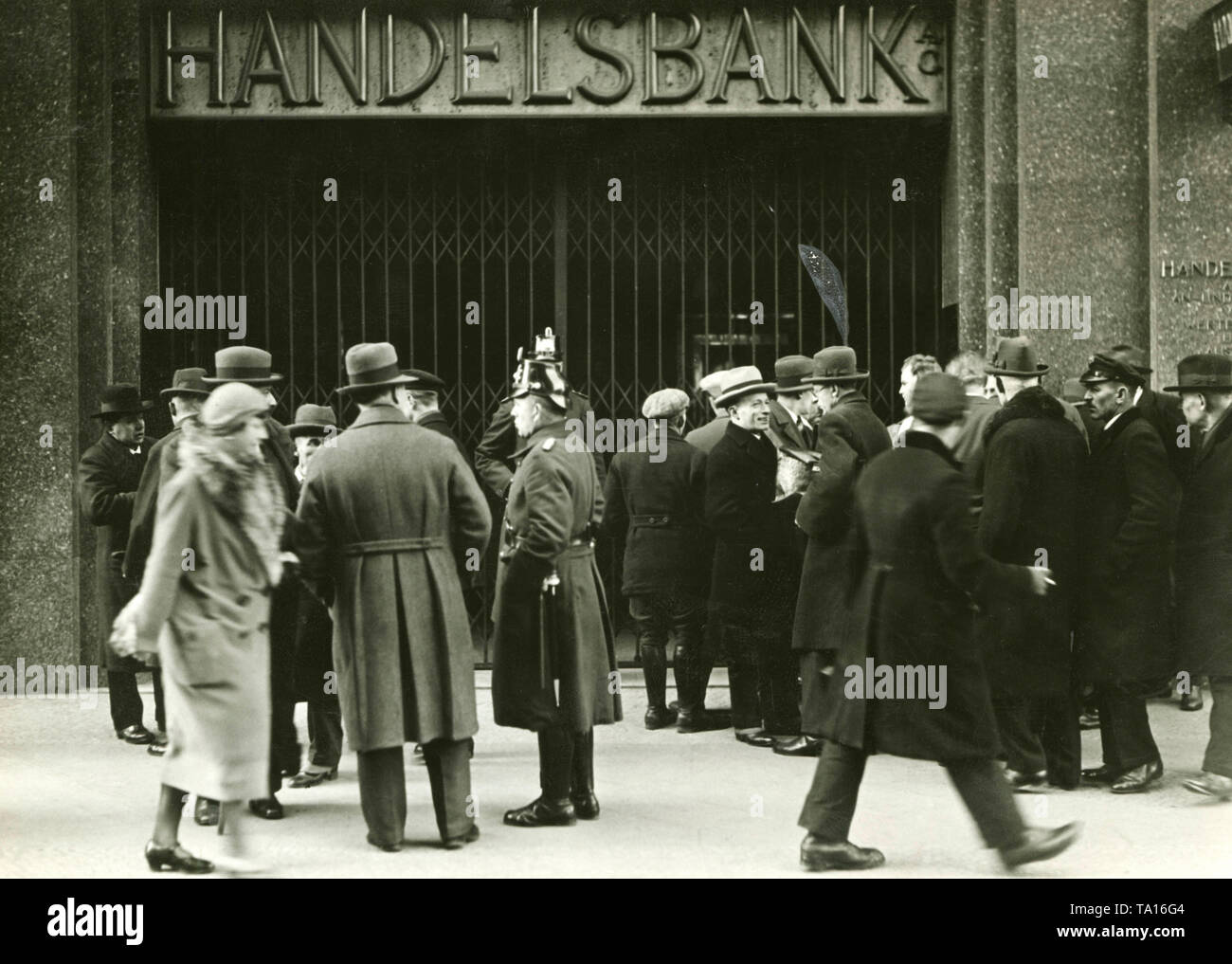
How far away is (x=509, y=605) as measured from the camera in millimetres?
6871

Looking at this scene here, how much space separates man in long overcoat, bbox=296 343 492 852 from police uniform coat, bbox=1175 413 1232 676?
349 cm

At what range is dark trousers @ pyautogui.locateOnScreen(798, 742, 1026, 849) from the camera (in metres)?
5.61

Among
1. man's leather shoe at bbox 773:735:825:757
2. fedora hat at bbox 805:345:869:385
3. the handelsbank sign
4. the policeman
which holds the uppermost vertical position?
the handelsbank sign

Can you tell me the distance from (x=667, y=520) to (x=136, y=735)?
10.8 feet

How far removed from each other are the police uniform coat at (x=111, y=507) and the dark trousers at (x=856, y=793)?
14.2ft

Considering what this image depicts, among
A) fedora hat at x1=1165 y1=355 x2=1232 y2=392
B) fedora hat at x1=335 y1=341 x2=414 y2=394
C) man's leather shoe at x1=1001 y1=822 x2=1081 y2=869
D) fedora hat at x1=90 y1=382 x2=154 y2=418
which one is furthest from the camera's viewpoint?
fedora hat at x1=90 y1=382 x2=154 y2=418

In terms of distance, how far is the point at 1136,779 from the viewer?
24.5 ft

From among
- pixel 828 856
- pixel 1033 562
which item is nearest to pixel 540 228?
pixel 1033 562

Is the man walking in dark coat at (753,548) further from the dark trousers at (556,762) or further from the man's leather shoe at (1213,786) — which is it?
the man's leather shoe at (1213,786)

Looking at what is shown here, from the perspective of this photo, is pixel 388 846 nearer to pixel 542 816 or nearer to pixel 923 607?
pixel 542 816

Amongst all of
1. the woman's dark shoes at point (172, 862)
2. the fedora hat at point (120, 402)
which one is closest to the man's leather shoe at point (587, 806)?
the woman's dark shoes at point (172, 862)

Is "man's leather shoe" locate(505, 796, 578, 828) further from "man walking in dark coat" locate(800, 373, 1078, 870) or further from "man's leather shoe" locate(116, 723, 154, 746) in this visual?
"man's leather shoe" locate(116, 723, 154, 746)

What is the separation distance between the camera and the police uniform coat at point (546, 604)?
6.75 metres

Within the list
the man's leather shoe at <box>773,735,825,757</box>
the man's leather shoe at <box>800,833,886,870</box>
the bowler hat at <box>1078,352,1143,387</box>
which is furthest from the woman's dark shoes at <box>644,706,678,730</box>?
the man's leather shoe at <box>800,833,886,870</box>
